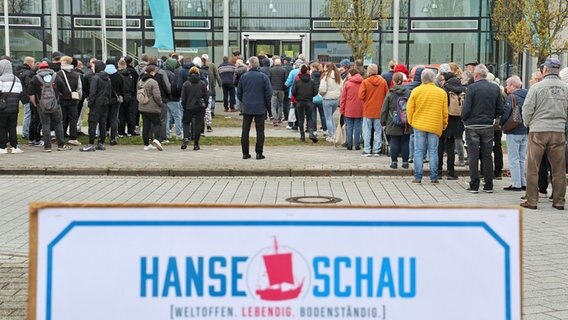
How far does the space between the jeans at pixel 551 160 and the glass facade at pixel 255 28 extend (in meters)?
21.6

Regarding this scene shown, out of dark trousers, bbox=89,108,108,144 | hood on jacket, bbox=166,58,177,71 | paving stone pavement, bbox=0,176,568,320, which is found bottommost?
paving stone pavement, bbox=0,176,568,320

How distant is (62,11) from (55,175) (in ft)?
66.5

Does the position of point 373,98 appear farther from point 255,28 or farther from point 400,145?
point 255,28

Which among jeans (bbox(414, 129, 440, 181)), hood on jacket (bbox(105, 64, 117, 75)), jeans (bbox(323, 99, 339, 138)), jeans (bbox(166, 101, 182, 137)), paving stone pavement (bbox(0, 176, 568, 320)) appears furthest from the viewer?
jeans (bbox(166, 101, 182, 137))

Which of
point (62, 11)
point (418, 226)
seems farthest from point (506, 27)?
point (418, 226)

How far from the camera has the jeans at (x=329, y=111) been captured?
18.5 m

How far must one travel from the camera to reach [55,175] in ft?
46.8

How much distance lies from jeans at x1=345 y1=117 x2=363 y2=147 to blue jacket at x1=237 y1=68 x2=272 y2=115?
2.22 m

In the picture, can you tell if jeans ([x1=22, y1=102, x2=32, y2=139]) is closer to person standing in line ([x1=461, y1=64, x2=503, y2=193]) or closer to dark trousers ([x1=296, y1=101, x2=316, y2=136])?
dark trousers ([x1=296, y1=101, x2=316, y2=136])

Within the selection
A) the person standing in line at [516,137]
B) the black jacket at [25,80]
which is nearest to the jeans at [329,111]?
the person standing in line at [516,137]

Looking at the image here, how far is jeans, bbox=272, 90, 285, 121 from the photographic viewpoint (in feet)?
72.8

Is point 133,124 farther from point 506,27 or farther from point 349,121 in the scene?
point 506,27

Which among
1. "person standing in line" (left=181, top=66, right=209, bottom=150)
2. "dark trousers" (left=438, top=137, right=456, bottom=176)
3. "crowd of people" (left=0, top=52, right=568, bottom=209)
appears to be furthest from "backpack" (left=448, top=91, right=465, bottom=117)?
"person standing in line" (left=181, top=66, right=209, bottom=150)

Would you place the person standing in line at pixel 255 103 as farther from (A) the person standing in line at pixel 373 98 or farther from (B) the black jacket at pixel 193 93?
(A) the person standing in line at pixel 373 98
